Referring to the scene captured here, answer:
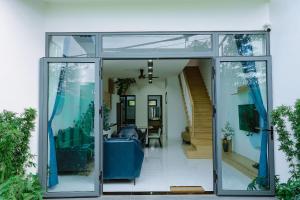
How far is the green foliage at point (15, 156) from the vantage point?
2.97m

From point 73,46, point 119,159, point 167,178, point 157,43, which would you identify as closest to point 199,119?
point 167,178

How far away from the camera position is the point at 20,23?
391 cm

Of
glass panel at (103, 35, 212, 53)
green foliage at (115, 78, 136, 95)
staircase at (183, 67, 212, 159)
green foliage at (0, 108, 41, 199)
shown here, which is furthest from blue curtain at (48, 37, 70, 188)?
green foliage at (115, 78, 136, 95)

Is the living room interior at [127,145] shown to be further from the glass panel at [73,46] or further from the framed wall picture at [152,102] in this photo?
the framed wall picture at [152,102]

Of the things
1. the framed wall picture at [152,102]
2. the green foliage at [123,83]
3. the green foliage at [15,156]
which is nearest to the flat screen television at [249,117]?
the green foliage at [15,156]

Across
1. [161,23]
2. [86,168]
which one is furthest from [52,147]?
[161,23]

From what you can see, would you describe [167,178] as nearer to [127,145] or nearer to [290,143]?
[127,145]

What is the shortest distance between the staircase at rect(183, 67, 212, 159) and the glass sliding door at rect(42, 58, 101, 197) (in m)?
4.08

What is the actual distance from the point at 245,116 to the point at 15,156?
3.49 metres

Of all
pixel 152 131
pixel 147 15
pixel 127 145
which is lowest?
pixel 152 131

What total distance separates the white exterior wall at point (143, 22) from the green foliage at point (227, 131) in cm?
75

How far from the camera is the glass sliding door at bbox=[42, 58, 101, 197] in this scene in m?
4.33

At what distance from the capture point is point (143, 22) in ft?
14.7

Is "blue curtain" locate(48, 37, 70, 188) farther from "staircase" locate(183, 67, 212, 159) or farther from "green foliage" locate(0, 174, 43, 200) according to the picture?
"staircase" locate(183, 67, 212, 159)
